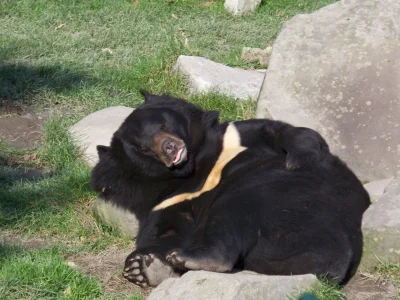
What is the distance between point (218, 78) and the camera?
8.40 m

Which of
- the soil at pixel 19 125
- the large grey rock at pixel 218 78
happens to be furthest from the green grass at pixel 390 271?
the soil at pixel 19 125

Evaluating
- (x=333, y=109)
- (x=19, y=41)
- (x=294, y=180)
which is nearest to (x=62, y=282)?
(x=294, y=180)

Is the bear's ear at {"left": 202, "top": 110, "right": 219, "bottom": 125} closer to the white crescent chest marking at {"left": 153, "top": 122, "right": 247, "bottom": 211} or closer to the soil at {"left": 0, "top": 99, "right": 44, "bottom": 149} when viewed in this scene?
the white crescent chest marking at {"left": 153, "top": 122, "right": 247, "bottom": 211}

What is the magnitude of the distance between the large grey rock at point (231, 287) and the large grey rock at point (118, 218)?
49.8 inches

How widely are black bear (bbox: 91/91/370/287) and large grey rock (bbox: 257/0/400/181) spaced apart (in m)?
1.07

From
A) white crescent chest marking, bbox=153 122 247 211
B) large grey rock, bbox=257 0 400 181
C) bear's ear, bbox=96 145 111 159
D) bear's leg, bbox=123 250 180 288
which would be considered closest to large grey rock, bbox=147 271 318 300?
bear's leg, bbox=123 250 180 288

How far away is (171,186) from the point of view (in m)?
5.47

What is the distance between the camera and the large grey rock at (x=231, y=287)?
422 centimetres

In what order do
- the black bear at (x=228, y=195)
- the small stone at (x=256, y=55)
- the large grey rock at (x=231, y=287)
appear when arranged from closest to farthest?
the large grey rock at (x=231, y=287) → the black bear at (x=228, y=195) → the small stone at (x=256, y=55)

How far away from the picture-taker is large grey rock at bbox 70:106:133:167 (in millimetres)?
7121

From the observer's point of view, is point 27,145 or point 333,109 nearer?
point 333,109

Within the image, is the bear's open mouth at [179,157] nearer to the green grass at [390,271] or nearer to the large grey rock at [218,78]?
the green grass at [390,271]

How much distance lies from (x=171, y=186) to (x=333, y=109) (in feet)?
5.80

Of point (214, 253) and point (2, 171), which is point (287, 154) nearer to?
point (214, 253)
